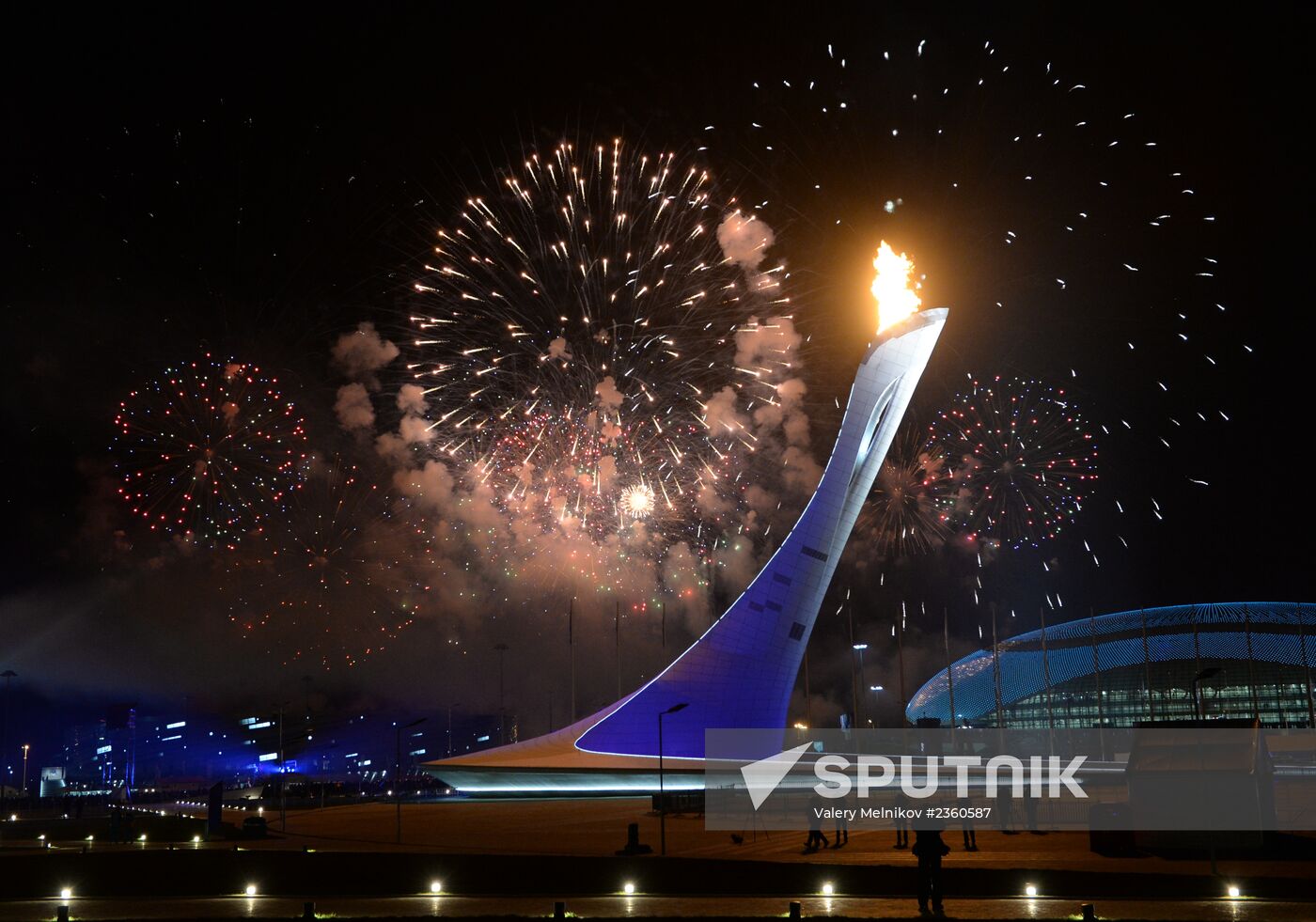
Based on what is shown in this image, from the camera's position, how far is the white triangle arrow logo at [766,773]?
3806cm

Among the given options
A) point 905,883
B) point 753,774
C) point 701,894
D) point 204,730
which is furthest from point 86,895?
point 204,730

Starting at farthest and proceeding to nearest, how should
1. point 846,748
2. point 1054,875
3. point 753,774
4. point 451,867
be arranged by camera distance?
point 846,748 → point 753,774 → point 451,867 → point 1054,875

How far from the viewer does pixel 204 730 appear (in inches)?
5394

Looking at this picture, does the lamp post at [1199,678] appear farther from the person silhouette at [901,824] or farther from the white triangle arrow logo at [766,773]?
the white triangle arrow logo at [766,773]

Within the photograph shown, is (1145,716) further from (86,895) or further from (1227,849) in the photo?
(86,895)

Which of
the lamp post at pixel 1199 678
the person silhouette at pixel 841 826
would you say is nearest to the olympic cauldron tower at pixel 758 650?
the lamp post at pixel 1199 678

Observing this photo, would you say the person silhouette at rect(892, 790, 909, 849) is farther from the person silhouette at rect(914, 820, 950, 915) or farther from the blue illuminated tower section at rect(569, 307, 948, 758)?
the blue illuminated tower section at rect(569, 307, 948, 758)

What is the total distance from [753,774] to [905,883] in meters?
24.4


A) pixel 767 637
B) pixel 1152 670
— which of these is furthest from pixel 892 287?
pixel 1152 670

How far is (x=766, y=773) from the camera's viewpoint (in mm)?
40688

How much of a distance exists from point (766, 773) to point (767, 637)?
21.6ft

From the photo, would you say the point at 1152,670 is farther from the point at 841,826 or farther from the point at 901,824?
the point at 841,826

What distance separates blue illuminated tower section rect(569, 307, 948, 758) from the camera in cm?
4425

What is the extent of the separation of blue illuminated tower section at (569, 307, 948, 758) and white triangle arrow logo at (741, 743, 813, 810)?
10.5 feet
